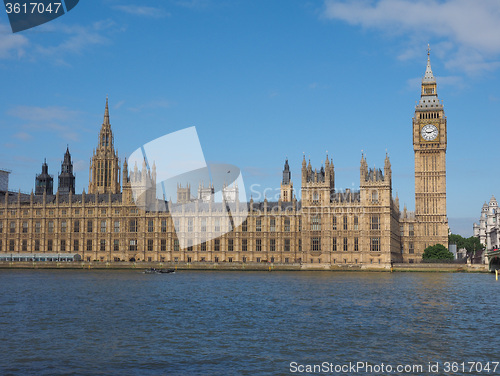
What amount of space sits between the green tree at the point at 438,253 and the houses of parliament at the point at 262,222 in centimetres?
722

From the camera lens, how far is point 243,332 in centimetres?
4206

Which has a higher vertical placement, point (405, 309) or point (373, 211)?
point (373, 211)

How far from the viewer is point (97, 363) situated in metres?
32.0

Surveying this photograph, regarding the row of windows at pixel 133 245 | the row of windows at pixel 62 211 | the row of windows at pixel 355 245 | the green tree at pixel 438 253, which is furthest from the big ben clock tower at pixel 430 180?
the row of windows at pixel 62 211

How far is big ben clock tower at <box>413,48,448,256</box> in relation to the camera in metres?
150

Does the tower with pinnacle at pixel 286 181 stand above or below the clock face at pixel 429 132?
below

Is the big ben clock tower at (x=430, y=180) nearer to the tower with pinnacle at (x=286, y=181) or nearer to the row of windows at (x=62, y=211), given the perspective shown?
the tower with pinnacle at (x=286, y=181)

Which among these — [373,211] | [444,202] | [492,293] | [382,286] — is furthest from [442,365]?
[444,202]

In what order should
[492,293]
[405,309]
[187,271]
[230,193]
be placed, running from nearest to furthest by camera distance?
[405,309]
[492,293]
[187,271]
[230,193]

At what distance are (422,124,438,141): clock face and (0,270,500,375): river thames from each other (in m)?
88.4

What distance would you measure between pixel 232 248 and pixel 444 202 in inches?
2111

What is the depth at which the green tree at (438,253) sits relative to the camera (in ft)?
451

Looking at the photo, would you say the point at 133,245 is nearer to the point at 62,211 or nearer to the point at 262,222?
the point at 62,211

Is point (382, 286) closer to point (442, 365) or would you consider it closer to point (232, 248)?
point (442, 365)
